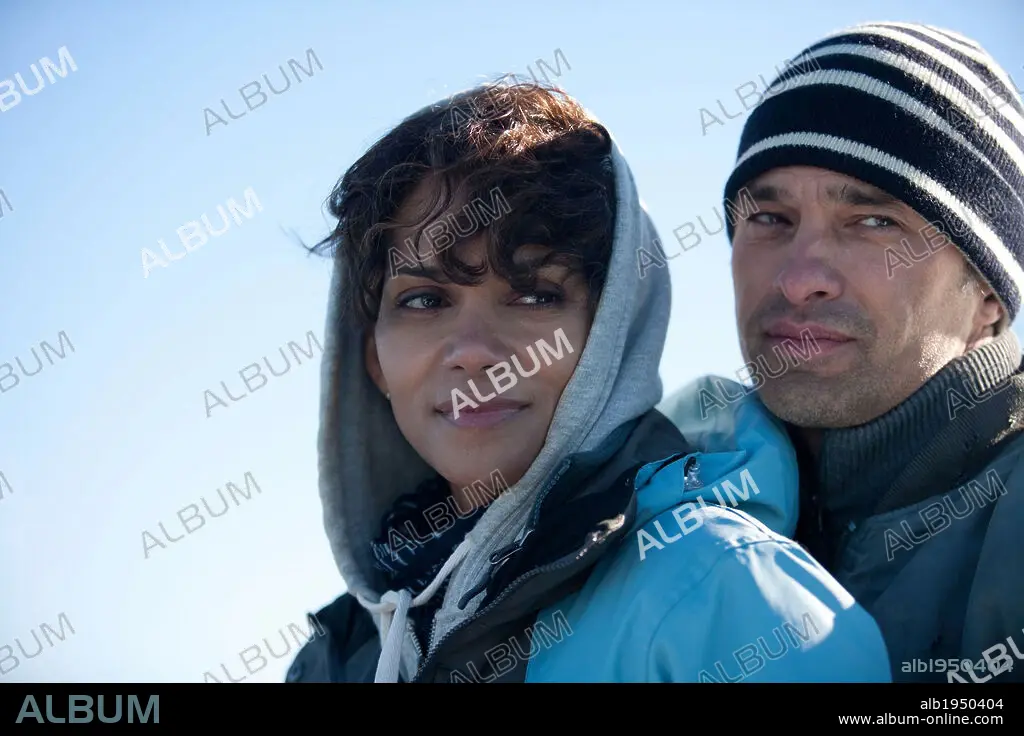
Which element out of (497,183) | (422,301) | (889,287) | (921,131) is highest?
(497,183)

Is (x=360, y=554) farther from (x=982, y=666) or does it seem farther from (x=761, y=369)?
(x=982, y=666)

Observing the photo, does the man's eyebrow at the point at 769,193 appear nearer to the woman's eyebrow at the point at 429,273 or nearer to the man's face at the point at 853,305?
the man's face at the point at 853,305

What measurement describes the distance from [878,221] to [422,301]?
3.88 feet

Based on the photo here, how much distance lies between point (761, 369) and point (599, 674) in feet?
3.87

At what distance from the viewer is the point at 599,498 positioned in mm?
2271

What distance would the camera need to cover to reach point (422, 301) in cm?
258

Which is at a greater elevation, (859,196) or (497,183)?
(497,183)

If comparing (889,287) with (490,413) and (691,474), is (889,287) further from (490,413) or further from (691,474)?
(490,413)

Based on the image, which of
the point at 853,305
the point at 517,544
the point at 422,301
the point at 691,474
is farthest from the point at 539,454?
the point at 853,305

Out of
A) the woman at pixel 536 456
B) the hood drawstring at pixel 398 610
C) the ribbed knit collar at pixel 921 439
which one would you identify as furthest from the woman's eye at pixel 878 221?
the hood drawstring at pixel 398 610

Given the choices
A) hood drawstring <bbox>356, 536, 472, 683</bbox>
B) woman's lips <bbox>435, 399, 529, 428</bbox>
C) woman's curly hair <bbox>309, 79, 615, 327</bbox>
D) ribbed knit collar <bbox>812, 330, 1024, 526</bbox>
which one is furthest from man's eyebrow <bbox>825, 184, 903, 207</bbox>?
hood drawstring <bbox>356, 536, 472, 683</bbox>

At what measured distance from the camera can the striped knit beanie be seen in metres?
2.86

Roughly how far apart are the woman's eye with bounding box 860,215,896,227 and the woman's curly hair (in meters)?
0.70
